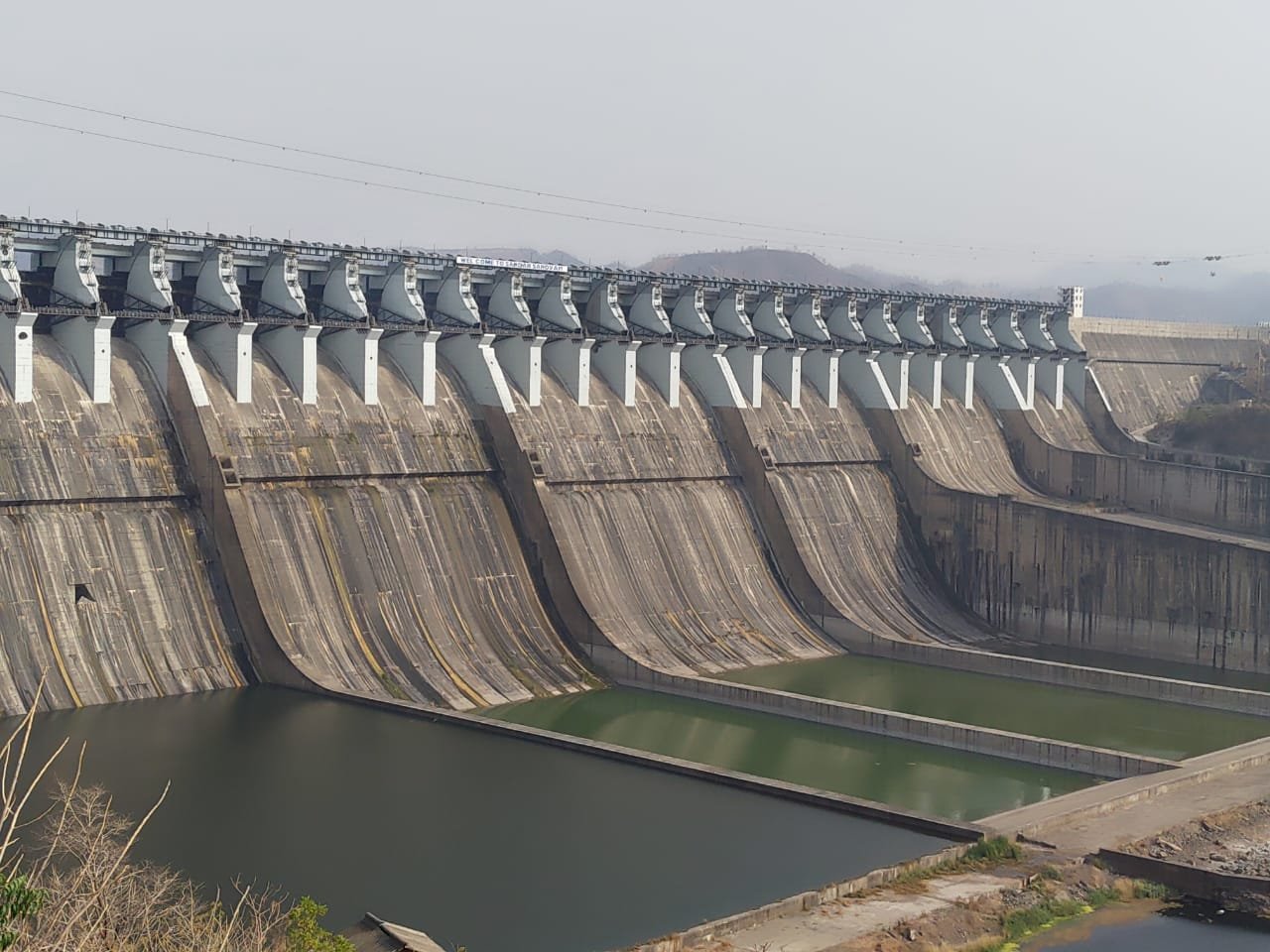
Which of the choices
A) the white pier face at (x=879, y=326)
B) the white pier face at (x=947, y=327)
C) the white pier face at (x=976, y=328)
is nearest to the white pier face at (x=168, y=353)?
the white pier face at (x=879, y=326)

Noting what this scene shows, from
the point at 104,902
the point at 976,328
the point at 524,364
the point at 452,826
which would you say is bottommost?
the point at 452,826

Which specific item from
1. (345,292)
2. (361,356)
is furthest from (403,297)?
(361,356)

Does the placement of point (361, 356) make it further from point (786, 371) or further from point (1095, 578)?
point (1095, 578)

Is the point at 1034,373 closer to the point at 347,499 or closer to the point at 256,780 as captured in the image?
the point at 347,499

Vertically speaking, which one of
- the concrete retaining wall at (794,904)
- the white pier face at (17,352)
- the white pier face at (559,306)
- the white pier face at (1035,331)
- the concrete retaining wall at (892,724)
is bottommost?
the concrete retaining wall at (794,904)

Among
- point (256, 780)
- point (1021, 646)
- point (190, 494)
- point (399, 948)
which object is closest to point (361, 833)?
point (256, 780)

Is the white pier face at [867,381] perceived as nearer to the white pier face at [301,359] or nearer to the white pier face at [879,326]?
the white pier face at [879,326]
